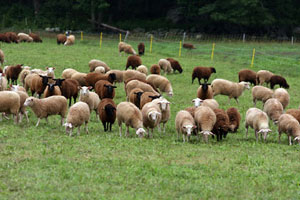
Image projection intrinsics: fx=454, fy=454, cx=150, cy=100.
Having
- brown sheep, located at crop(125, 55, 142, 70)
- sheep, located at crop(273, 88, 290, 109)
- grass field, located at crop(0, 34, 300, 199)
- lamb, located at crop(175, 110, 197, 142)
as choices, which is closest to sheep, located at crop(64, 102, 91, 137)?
grass field, located at crop(0, 34, 300, 199)

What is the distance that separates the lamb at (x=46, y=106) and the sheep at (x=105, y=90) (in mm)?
2602

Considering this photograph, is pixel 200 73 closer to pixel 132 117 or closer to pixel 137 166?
pixel 132 117

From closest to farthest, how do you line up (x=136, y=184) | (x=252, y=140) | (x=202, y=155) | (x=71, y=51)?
(x=136, y=184)
(x=202, y=155)
(x=252, y=140)
(x=71, y=51)

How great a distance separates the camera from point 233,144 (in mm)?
12367

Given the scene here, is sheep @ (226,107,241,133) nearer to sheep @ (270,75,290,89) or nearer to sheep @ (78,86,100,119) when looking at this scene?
sheep @ (78,86,100,119)

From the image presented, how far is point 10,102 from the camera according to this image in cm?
1316

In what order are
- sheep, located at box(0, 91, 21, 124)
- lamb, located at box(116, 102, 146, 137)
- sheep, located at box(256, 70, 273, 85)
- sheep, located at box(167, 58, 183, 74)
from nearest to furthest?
lamb, located at box(116, 102, 146, 137) < sheep, located at box(0, 91, 21, 124) < sheep, located at box(256, 70, 273, 85) < sheep, located at box(167, 58, 183, 74)

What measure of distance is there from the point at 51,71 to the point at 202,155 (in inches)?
404

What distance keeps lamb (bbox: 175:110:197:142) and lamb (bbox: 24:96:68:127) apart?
368cm

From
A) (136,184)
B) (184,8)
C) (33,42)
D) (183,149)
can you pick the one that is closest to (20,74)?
(183,149)

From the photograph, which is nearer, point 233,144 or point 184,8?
point 233,144

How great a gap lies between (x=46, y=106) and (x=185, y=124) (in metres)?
4.26

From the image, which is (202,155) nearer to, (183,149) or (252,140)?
(183,149)

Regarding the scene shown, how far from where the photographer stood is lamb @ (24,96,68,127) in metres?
13.4
